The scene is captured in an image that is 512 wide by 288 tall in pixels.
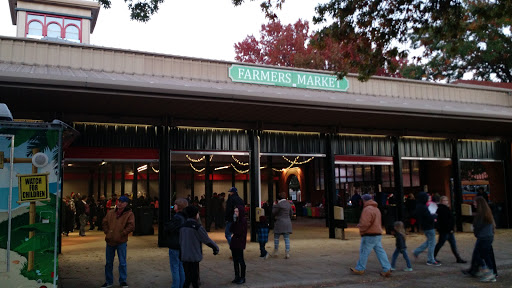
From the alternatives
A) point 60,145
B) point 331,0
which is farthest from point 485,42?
point 60,145

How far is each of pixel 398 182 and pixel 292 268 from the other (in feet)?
26.6

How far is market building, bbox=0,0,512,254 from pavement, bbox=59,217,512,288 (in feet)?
6.86

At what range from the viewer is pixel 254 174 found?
45.1ft

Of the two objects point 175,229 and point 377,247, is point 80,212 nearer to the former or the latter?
point 175,229

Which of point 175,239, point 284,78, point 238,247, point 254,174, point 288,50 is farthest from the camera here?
point 288,50

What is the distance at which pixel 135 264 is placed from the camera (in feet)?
32.2

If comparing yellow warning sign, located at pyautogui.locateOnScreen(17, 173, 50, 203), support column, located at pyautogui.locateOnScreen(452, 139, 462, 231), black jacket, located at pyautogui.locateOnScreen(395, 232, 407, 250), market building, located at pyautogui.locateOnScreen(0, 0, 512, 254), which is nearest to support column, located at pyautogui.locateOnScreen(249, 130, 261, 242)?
market building, located at pyautogui.locateOnScreen(0, 0, 512, 254)

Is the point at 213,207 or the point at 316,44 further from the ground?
the point at 316,44

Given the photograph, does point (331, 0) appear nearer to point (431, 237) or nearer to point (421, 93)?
point (431, 237)

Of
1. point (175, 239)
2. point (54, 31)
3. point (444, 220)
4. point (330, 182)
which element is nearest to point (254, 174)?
point (330, 182)

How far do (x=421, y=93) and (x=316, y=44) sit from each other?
866cm

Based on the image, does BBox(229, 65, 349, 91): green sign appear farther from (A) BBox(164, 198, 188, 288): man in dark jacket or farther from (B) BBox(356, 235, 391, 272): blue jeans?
(A) BBox(164, 198, 188, 288): man in dark jacket

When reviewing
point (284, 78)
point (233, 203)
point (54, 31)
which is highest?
point (54, 31)

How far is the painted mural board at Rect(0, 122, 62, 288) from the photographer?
5.41 m
